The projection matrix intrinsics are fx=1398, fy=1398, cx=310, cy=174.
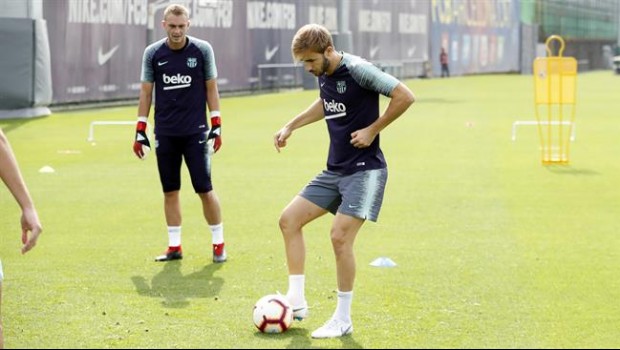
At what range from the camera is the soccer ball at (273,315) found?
774 centimetres

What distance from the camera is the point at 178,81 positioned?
10383 mm

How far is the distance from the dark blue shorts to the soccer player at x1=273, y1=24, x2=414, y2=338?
8.93 ft

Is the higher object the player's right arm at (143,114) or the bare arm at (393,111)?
the bare arm at (393,111)

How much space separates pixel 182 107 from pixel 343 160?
2.94 meters

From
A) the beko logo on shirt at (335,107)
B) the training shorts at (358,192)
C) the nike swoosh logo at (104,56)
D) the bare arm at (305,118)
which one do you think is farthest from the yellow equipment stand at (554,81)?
the nike swoosh logo at (104,56)

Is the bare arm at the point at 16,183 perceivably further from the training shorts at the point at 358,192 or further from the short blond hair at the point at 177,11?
the short blond hair at the point at 177,11

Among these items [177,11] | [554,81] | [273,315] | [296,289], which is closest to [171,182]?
[177,11]

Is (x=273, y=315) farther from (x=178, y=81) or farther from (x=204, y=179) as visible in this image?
(x=178, y=81)

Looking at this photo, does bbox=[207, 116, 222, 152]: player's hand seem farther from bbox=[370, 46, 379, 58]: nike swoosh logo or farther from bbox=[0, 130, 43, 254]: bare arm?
bbox=[370, 46, 379, 58]: nike swoosh logo

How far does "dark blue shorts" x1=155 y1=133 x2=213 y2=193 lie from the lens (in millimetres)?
10516

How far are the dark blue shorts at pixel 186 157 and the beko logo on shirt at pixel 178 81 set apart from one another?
0.38 metres

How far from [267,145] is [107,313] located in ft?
49.1

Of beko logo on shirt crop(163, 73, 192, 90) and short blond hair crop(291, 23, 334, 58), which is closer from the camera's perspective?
short blond hair crop(291, 23, 334, 58)

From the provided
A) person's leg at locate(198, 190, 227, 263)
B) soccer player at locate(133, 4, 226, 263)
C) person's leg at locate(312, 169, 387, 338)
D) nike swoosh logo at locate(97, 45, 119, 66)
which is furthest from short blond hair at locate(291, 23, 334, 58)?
nike swoosh logo at locate(97, 45, 119, 66)
